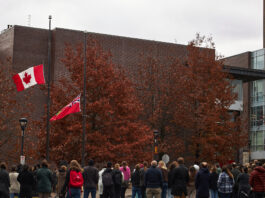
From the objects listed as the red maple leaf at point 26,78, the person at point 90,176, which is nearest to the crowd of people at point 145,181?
the person at point 90,176

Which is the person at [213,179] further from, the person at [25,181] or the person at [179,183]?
the person at [25,181]

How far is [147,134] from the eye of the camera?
136 ft

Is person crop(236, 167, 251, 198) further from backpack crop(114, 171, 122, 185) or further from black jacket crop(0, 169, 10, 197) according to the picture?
black jacket crop(0, 169, 10, 197)

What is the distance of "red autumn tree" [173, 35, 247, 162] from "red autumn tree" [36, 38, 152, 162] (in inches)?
318

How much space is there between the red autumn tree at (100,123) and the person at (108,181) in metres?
15.1

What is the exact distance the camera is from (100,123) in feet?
123

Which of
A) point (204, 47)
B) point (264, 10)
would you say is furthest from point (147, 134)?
point (264, 10)

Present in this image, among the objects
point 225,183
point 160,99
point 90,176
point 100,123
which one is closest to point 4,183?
point 90,176

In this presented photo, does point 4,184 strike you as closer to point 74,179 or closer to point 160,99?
point 74,179

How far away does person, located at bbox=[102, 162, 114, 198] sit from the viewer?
2061 cm

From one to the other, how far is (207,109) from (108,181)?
2537 centimetres

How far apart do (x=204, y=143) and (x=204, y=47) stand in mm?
9481

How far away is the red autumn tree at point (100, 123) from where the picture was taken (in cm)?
3659

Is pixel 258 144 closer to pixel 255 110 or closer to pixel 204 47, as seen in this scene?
pixel 255 110
